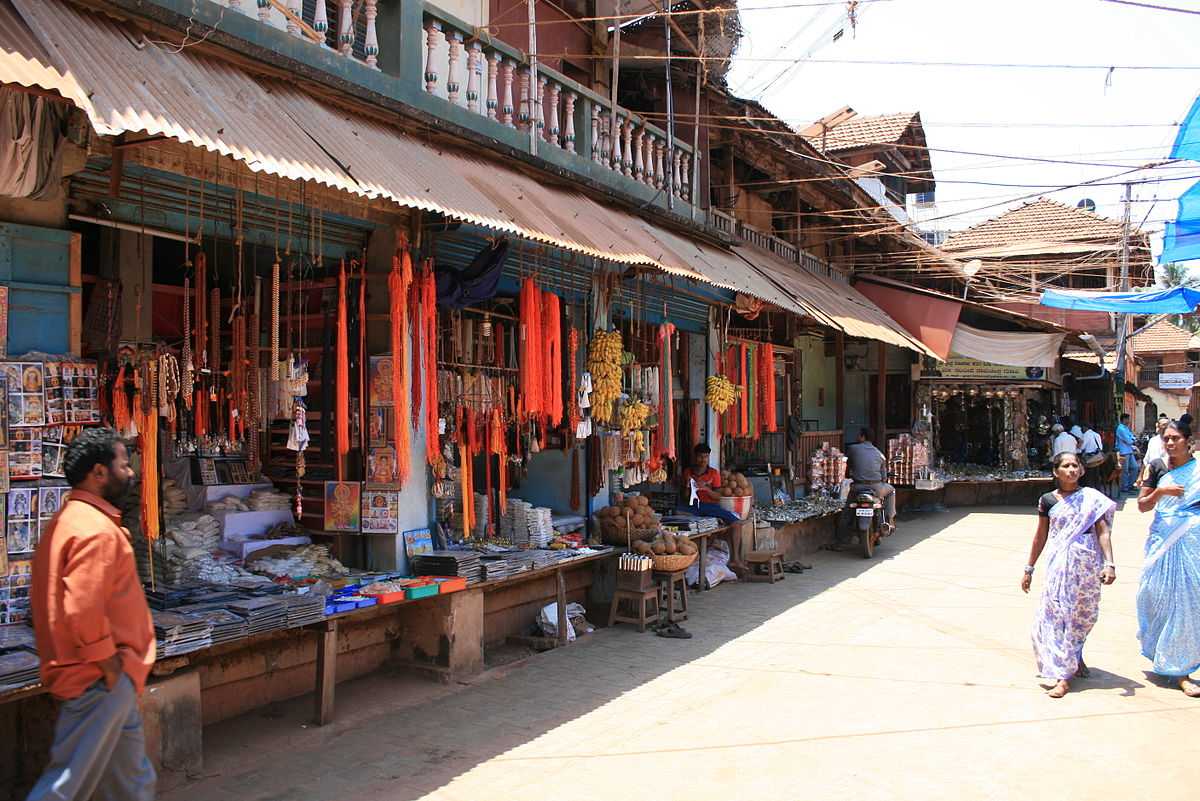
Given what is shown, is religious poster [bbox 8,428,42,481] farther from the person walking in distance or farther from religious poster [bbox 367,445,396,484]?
the person walking in distance

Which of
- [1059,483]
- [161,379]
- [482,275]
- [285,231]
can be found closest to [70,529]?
[161,379]

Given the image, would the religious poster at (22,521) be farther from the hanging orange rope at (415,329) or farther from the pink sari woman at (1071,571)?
the pink sari woman at (1071,571)

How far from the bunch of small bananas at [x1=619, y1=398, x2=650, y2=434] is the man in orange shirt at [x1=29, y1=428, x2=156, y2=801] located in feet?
19.5

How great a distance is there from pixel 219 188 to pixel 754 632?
5658mm

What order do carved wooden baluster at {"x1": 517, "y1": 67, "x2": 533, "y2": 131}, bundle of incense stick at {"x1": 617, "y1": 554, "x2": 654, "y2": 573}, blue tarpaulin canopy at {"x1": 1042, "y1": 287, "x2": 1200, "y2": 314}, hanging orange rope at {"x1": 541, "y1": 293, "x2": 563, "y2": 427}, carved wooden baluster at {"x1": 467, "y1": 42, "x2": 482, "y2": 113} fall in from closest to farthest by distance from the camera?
carved wooden baluster at {"x1": 467, "y1": 42, "x2": 482, "y2": 113} → hanging orange rope at {"x1": 541, "y1": 293, "x2": 563, "y2": 427} → carved wooden baluster at {"x1": 517, "y1": 67, "x2": 533, "y2": 131} → bundle of incense stick at {"x1": 617, "y1": 554, "x2": 654, "y2": 573} → blue tarpaulin canopy at {"x1": 1042, "y1": 287, "x2": 1200, "y2": 314}

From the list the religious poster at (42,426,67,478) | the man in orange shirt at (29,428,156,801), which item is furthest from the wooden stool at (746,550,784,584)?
the man in orange shirt at (29,428,156,801)

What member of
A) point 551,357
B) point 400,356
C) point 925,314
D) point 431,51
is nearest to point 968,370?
point 925,314

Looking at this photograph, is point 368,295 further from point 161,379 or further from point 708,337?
point 708,337

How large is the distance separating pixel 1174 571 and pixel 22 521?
7.18 m

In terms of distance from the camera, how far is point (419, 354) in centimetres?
618

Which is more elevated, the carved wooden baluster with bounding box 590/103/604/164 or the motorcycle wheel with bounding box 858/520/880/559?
the carved wooden baluster with bounding box 590/103/604/164

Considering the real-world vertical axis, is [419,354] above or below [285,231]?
below

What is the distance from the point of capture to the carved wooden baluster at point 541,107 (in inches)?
308

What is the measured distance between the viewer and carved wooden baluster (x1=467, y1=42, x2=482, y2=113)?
708cm
